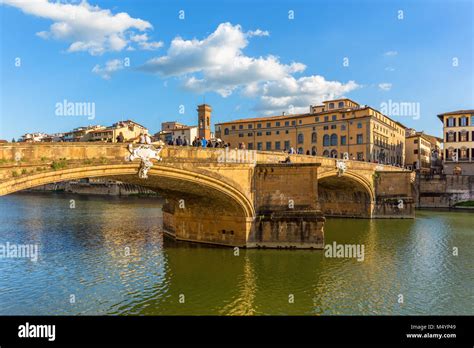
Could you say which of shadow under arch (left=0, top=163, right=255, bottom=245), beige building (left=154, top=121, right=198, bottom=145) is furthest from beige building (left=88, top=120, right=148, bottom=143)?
shadow under arch (left=0, top=163, right=255, bottom=245)

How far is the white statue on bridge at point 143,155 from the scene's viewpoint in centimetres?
1457

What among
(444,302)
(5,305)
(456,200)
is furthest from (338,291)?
(456,200)

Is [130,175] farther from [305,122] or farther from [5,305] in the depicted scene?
[305,122]

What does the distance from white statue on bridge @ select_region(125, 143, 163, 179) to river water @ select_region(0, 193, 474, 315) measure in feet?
15.0

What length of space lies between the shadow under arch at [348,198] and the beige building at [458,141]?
23.3 metres

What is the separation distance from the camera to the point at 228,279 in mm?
15461

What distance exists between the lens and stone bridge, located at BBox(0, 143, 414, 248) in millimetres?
12570

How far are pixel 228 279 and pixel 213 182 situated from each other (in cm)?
473

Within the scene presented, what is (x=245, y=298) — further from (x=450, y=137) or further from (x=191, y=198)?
(x=450, y=137)

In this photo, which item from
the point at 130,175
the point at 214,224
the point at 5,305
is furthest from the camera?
the point at 214,224

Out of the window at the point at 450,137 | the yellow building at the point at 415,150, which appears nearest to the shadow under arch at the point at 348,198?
the window at the point at 450,137

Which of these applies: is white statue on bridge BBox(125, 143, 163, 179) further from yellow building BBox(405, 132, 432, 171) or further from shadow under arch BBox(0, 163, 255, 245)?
yellow building BBox(405, 132, 432, 171)
